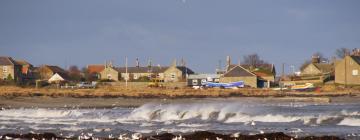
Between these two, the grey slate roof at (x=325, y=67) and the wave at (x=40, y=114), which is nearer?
the wave at (x=40, y=114)

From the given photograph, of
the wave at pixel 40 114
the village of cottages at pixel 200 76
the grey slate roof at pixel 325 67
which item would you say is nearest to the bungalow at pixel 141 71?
the village of cottages at pixel 200 76

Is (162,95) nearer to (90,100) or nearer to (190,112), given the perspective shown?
(90,100)

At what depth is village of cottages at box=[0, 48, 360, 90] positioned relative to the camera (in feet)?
341

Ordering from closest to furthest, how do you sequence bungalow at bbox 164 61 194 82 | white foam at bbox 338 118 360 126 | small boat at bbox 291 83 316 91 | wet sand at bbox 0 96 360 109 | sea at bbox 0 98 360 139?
sea at bbox 0 98 360 139, white foam at bbox 338 118 360 126, wet sand at bbox 0 96 360 109, small boat at bbox 291 83 316 91, bungalow at bbox 164 61 194 82

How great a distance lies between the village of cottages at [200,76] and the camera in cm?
10400

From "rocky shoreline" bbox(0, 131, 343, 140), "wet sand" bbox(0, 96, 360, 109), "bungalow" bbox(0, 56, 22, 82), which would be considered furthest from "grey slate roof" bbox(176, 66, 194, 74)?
"rocky shoreline" bbox(0, 131, 343, 140)

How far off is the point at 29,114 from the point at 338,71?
6690 cm

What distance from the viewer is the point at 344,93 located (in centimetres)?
8712

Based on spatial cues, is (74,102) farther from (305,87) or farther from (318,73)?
(318,73)

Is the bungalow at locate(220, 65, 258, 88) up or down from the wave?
up

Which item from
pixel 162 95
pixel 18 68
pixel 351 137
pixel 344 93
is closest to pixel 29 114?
pixel 351 137

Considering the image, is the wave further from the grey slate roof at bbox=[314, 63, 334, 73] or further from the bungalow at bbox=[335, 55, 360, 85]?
the grey slate roof at bbox=[314, 63, 334, 73]

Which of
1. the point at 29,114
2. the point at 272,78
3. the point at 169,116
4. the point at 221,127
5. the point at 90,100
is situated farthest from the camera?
the point at 272,78

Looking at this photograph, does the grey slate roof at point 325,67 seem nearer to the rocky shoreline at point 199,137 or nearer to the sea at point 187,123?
the sea at point 187,123
